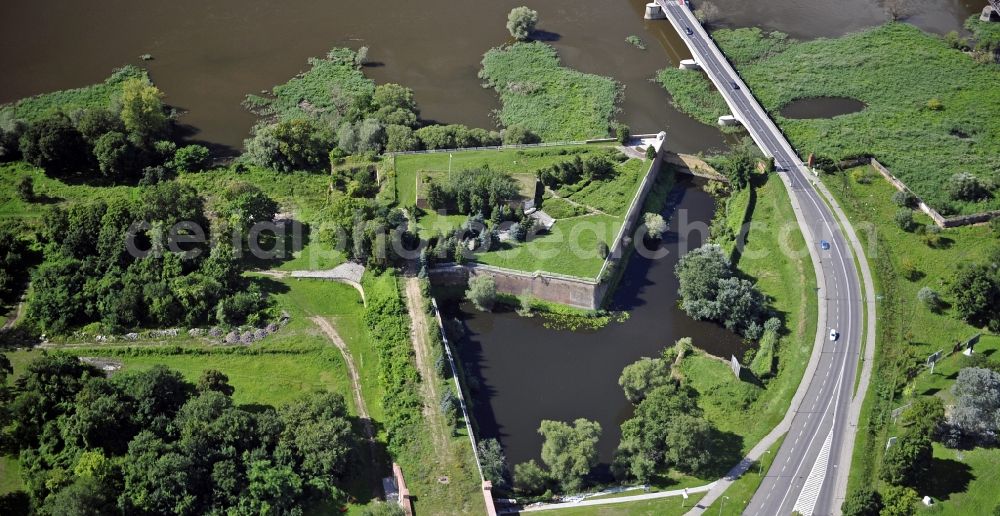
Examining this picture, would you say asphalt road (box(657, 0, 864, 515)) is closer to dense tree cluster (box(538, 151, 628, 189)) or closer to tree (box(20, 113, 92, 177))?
dense tree cluster (box(538, 151, 628, 189))

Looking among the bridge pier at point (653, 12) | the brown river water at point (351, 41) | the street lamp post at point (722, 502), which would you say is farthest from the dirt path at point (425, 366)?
the bridge pier at point (653, 12)

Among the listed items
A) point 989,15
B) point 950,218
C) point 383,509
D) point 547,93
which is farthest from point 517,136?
point 989,15

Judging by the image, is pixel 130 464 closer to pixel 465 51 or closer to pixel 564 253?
pixel 564 253

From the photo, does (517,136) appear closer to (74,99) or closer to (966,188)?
(966,188)

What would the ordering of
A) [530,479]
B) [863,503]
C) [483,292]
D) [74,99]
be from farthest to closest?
1. [74,99]
2. [483,292]
3. [530,479]
4. [863,503]

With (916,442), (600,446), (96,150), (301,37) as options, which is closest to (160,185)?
(96,150)

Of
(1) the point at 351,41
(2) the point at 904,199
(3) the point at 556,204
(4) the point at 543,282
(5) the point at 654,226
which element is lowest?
(4) the point at 543,282
